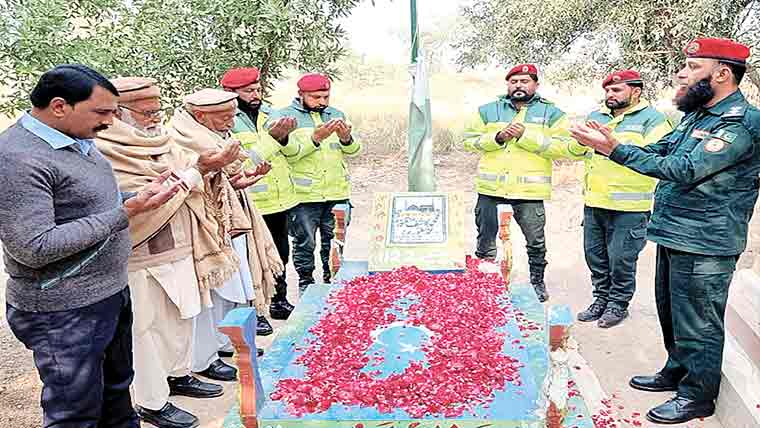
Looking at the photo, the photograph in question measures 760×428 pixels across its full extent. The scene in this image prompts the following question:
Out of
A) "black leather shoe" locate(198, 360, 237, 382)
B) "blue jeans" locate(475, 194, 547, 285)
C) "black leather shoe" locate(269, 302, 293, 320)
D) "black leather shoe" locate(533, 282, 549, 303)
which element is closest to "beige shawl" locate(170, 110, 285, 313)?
"black leather shoe" locate(198, 360, 237, 382)

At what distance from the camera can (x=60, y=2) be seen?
4.04 m

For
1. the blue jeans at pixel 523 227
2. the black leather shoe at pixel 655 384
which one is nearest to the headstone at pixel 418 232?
the blue jeans at pixel 523 227

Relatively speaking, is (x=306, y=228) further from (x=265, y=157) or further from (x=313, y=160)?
(x=265, y=157)

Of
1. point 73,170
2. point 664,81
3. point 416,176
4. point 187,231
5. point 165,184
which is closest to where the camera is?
point 73,170

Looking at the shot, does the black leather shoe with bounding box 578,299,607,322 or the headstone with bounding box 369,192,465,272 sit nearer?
the headstone with bounding box 369,192,465,272

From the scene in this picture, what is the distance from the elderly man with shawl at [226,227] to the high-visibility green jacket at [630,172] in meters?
2.34

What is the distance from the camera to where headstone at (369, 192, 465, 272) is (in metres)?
4.71

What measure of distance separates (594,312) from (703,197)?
73.3 inches

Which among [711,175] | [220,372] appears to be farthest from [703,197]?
[220,372]

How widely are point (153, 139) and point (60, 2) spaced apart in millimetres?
1490

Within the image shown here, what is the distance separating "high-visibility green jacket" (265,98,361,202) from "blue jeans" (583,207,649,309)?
6.35 ft

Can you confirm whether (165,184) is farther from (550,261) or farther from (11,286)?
(550,261)

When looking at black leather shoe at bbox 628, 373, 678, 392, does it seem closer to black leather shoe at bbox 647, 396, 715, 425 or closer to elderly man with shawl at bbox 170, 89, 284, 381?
black leather shoe at bbox 647, 396, 715, 425

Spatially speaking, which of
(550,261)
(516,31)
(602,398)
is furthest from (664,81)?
(602,398)
